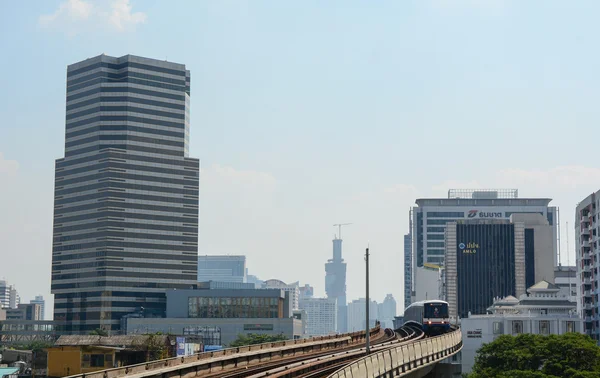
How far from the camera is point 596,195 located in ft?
594

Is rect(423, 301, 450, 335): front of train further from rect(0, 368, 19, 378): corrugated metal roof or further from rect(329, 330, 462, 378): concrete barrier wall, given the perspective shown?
rect(0, 368, 19, 378): corrugated metal roof

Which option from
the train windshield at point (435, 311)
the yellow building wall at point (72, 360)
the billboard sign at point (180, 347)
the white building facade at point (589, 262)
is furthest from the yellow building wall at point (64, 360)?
the white building facade at point (589, 262)

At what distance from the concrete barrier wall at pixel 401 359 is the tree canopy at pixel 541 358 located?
17.6m

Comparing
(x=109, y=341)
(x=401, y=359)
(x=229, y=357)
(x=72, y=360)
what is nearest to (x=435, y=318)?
(x=72, y=360)

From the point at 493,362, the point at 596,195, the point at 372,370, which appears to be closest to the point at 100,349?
the point at 493,362

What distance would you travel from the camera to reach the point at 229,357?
61031 mm

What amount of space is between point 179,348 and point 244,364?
76.0 metres

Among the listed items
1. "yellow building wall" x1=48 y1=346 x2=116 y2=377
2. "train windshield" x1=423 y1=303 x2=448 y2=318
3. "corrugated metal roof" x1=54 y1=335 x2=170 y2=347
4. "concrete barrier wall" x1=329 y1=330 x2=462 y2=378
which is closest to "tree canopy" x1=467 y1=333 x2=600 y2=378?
"train windshield" x1=423 y1=303 x2=448 y2=318

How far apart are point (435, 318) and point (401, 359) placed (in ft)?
173

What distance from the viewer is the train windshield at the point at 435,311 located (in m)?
115

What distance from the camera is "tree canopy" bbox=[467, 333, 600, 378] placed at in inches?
3986

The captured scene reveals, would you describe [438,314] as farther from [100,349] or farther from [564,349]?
[100,349]

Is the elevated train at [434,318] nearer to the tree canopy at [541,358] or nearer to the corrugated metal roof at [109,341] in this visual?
the tree canopy at [541,358]

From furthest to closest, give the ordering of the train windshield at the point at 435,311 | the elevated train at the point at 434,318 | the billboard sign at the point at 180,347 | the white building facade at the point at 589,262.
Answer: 1. the white building facade at the point at 589,262
2. the billboard sign at the point at 180,347
3. the train windshield at the point at 435,311
4. the elevated train at the point at 434,318
